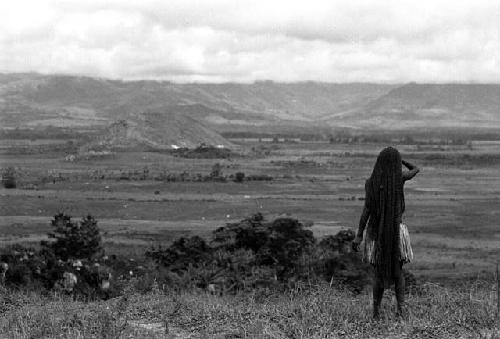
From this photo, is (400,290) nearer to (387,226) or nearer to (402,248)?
(402,248)

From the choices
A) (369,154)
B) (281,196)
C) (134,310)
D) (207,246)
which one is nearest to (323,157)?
(369,154)

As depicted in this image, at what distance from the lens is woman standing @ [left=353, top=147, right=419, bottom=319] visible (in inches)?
347

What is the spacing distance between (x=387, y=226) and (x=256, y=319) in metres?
1.74

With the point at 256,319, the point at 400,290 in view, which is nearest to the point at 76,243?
the point at 256,319

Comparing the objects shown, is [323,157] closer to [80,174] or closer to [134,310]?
[80,174]

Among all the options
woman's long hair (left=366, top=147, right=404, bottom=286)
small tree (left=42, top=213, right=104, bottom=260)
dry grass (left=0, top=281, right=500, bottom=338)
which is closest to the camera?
dry grass (left=0, top=281, right=500, bottom=338)

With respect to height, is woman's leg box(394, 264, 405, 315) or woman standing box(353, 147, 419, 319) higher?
woman standing box(353, 147, 419, 319)

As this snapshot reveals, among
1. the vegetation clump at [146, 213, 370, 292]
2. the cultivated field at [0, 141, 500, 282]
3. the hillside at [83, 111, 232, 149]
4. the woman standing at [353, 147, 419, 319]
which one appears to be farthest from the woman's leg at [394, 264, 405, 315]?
the hillside at [83, 111, 232, 149]

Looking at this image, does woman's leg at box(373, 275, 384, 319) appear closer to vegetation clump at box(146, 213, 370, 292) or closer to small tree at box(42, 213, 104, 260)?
vegetation clump at box(146, 213, 370, 292)

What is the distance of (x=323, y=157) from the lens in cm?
10150

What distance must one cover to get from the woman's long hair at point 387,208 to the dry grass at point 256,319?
0.59m

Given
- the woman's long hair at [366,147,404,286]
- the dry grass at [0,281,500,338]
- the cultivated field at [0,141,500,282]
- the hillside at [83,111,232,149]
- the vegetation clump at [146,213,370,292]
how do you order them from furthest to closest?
the hillside at [83,111,232,149]
the cultivated field at [0,141,500,282]
the vegetation clump at [146,213,370,292]
the woman's long hair at [366,147,404,286]
the dry grass at [0,281,500,338]

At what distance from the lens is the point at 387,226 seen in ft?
28.9

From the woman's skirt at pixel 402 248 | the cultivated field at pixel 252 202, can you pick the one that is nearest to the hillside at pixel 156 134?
the cultivated field at pixel 252 202
